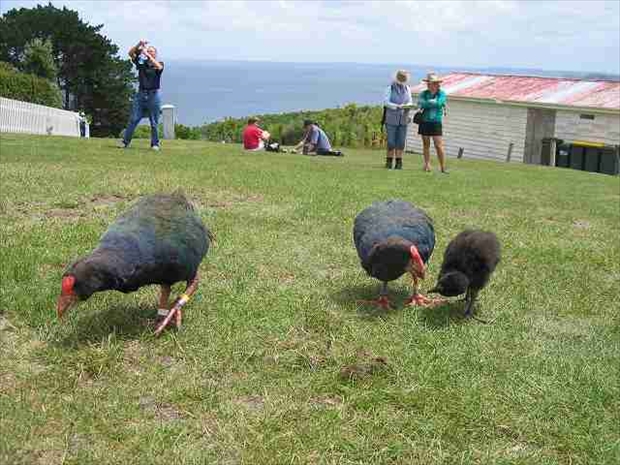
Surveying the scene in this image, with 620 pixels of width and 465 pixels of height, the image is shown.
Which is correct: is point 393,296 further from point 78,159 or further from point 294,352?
point 78,159

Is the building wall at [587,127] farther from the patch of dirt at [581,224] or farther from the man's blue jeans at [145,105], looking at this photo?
the man's blue jeans at [145,105]

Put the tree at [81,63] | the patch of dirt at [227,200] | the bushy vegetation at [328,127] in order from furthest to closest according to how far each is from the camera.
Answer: the tree at [81,63] → the bushy vegetation at [328,127] → the patch of dirt at [227,200]

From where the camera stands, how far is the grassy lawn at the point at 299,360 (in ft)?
12.5

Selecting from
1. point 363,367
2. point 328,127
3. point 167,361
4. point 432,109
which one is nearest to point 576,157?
point 328,127

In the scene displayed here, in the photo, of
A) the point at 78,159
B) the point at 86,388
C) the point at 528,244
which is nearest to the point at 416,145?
the point at 78,159

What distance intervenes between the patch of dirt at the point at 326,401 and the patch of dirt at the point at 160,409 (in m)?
0.81

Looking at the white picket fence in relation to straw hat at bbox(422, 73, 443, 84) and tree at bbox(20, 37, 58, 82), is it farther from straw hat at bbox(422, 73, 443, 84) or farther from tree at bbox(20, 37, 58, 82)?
tree at bbox(20, 37, 58, 82)

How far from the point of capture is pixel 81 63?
4462 cm

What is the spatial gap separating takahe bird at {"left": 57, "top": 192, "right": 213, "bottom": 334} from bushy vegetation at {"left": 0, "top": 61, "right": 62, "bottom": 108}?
26.7m

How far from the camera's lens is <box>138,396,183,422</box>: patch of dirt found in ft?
13.2

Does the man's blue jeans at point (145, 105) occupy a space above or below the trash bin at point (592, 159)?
above

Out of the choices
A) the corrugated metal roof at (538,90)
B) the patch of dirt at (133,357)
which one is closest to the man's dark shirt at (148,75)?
the patch of dirt at (133,357)

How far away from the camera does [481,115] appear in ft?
106

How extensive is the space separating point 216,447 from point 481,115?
30529 mm
